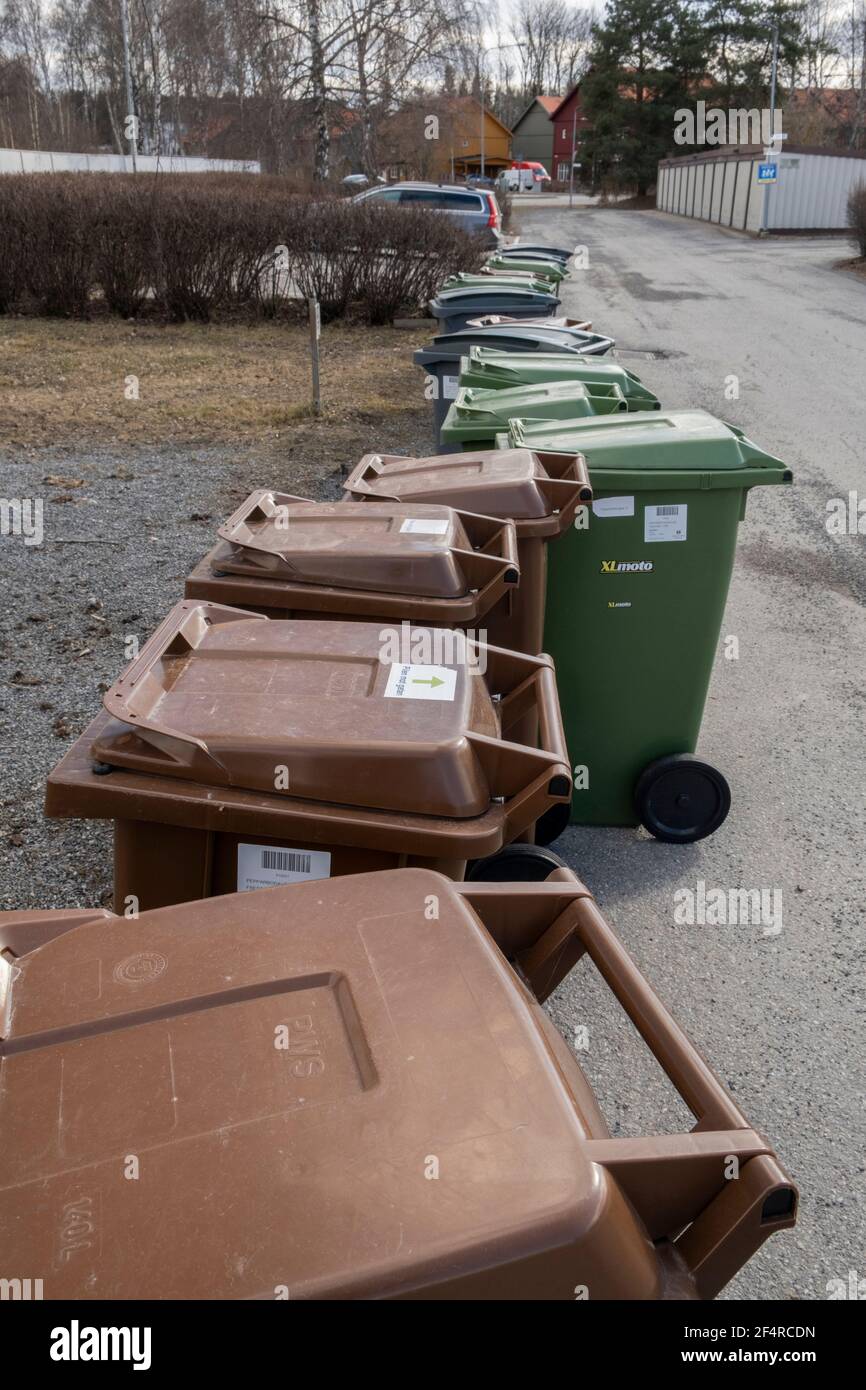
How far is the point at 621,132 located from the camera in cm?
5425

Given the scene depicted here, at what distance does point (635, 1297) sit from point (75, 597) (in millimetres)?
5239

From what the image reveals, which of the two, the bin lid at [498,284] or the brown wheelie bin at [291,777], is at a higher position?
the bin lid at [498,284]

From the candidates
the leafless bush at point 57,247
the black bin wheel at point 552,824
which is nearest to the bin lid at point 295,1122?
the black bin wheel at point 552,824

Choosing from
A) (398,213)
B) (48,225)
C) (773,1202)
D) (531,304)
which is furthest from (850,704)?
(48,225)

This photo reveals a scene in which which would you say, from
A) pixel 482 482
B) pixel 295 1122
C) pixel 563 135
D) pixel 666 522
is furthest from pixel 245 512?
pixel 563 135

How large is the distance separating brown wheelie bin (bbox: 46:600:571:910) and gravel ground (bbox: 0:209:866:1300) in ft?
3.49

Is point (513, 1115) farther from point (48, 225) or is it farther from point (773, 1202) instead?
point (48, 225)

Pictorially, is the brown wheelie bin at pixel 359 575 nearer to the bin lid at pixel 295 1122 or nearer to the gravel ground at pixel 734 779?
the gravel ground at pixel 734 779

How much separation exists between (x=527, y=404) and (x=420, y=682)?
3.03 meters

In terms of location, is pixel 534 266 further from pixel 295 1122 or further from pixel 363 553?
pixel 295 1122

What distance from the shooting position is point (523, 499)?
3641 millimetres

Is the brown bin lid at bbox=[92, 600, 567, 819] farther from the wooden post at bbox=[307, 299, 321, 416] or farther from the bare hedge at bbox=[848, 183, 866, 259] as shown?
the bare hedge at bbox=[848, 183, 866, 259]

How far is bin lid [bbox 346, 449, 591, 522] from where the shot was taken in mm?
3645

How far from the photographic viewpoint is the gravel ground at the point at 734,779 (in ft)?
9.16
